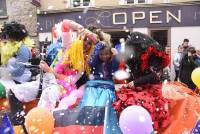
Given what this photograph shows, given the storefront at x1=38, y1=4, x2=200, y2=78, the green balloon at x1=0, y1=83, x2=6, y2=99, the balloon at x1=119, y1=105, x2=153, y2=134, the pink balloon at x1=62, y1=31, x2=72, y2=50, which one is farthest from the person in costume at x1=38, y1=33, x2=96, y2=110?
the storefront at x1=38, y1=4, x2=200, y2=78

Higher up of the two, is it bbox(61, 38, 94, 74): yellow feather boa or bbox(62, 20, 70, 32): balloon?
bbox(62, 20, 70, 32): balloon

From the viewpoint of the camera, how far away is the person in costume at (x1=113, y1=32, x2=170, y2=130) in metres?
4.27

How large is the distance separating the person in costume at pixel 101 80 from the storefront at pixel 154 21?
31.4 feet

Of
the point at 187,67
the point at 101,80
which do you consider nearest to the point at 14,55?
the point at 101,80

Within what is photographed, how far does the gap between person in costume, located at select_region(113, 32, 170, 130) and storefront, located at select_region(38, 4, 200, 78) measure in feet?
33.1

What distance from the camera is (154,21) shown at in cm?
1573

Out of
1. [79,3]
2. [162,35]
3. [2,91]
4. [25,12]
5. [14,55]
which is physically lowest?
[2,91]

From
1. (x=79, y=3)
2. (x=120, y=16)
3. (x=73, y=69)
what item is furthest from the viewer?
(x=79, y=3)

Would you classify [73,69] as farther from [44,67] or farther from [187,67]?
[187,67]

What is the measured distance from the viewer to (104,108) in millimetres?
4543

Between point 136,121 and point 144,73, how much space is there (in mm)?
902

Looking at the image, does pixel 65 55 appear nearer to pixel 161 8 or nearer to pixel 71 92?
pixel 71 92

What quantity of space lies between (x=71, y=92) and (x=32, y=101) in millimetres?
866

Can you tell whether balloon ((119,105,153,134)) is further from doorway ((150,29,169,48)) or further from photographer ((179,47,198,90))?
doorway ((150,29,169,48))
